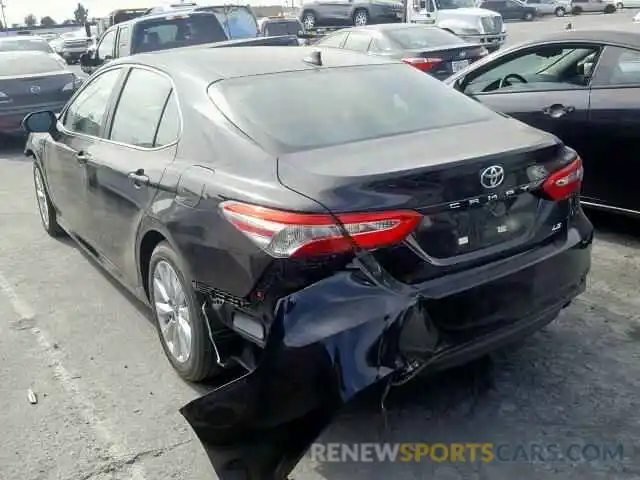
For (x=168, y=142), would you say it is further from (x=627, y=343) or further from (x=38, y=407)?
(x=627, y=343)

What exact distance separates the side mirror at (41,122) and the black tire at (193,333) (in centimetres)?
212

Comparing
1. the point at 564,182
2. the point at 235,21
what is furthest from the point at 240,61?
the point at 235,21

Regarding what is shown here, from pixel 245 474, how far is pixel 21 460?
112cm

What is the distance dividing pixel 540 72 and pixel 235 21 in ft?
27.7

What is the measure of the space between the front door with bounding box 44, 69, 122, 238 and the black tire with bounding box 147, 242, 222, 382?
1.26m

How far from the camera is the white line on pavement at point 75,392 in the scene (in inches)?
123

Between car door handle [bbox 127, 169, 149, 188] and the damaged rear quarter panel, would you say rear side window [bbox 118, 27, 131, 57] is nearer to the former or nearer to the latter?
car door handle [bbox 127, 169, 149, 188]

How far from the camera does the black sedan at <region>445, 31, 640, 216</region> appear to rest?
4.95 meters

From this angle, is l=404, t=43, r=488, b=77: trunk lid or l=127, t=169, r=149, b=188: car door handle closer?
l=127, t=169, r=149, b=188: car door handle

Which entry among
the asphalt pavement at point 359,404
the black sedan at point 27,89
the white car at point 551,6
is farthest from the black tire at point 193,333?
the white car at point 551,6

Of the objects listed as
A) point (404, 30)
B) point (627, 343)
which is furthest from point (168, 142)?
point (404, 30)

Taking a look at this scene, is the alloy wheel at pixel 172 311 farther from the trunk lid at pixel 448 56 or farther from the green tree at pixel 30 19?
the green tree at pixel 30 19

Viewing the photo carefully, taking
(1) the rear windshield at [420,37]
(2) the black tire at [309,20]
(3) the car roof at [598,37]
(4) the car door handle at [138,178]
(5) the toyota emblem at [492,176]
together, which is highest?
(3) the car roof at [598,37]

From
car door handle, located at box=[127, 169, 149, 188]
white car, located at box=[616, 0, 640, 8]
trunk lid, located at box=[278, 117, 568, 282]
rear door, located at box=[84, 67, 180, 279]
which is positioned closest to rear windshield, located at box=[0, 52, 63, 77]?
rear door, located at box=[84, 67, 180, 279]
